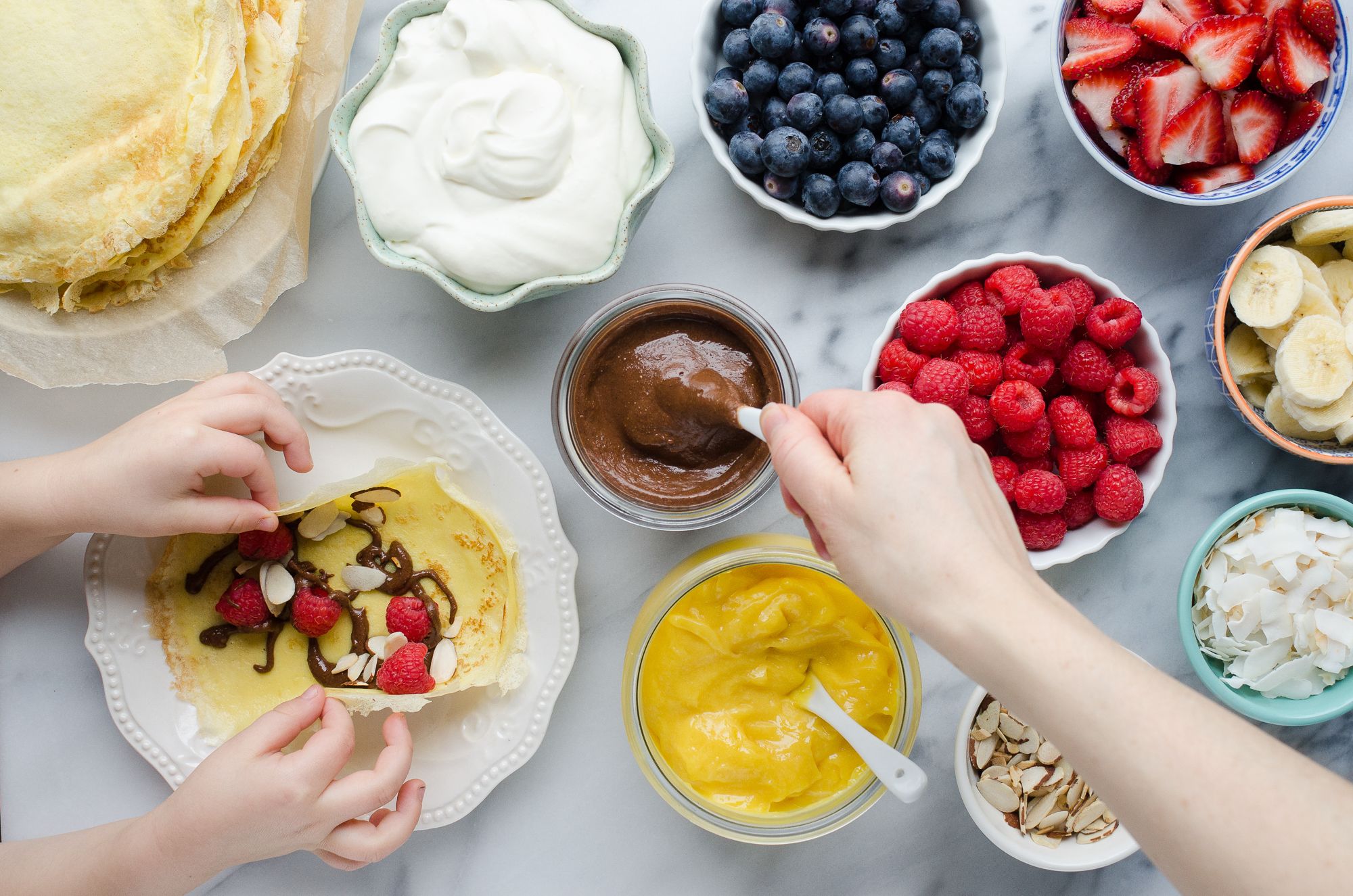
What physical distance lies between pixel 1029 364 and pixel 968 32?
0.60m

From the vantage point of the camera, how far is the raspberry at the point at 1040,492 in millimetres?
1599

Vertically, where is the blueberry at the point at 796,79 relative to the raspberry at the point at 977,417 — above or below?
above

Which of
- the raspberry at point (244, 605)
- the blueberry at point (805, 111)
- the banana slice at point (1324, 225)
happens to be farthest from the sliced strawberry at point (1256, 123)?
the raspberry at point (244, 605)

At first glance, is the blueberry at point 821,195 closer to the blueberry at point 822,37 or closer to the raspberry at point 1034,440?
the blueberry at point 822,37

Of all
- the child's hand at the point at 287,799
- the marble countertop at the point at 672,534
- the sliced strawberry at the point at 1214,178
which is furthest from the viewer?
the marble countertop at the point at 672,534

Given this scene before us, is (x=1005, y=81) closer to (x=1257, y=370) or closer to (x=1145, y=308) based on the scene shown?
(x=1145, y=308)

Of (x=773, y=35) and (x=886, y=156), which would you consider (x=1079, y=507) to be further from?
(x=773, y=35)

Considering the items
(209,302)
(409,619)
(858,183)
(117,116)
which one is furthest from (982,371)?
(117,116)

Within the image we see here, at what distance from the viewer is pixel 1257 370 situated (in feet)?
5.60

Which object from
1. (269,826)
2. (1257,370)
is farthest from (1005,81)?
(269,826)

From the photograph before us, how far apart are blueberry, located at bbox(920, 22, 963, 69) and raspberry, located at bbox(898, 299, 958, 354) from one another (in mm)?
413

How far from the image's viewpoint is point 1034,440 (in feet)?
5.44

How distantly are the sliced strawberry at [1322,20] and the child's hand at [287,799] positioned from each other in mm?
1937

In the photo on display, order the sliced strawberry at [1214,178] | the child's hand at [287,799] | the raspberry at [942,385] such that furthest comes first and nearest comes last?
the sliced strawberry at [1214,178], the raspberry at [942,385], the child's hand at [287,799]
